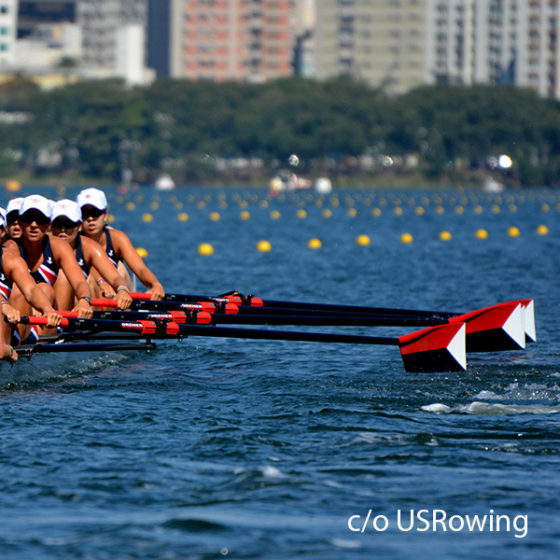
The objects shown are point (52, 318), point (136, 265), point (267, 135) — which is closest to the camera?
point (52, 318)

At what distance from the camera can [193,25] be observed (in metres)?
189

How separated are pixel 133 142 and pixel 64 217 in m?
107

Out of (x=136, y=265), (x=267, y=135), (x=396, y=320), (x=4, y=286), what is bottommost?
(x=396, y=320)

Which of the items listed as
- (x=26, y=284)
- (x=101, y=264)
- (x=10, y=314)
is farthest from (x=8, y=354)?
(x=101, y=264)

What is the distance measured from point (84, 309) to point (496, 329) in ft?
15.8

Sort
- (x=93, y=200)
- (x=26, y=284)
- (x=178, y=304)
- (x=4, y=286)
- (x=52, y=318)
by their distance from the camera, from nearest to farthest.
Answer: (x=52, y=318), (x=26, y=284), (x=4, y=286), (x=178, y=304), (x=93, y=200)

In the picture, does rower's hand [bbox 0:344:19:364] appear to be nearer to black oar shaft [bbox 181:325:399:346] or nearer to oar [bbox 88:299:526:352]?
black oar shaft [bbox 181:325:399:346]

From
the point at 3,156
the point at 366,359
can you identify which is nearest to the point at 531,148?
the point at 3,156

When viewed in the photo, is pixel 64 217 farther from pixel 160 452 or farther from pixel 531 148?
pixel 531 148

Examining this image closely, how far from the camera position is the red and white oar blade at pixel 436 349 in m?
12.0

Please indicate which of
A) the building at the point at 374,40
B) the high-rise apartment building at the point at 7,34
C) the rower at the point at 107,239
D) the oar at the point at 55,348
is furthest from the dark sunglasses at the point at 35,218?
the building at the point at 374,40

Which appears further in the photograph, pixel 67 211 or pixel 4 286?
pixel 67 211

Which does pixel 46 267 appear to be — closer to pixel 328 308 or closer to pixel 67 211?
pixel 67 211

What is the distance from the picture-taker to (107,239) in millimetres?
13805
